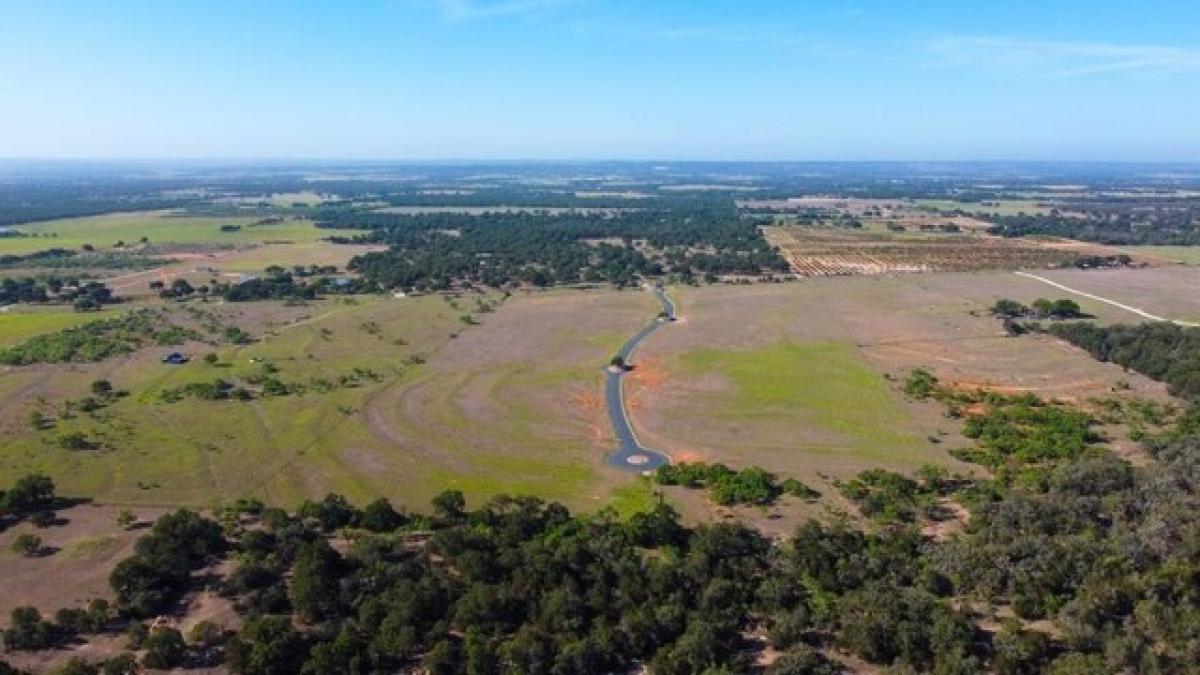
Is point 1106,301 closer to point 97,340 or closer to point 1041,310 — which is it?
point 1041,310

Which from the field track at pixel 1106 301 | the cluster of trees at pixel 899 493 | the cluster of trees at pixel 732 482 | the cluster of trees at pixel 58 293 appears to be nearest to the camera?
the cluster of trees at pixel 899 493

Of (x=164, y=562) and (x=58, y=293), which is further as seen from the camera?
(x=58, y=293)

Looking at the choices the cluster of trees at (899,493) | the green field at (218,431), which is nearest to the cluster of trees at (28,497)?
the green field at (218,431)

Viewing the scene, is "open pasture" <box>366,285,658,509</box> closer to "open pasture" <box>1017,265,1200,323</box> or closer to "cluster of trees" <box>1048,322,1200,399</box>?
"cluster of trees" <box>1048,322,1200,399</box>

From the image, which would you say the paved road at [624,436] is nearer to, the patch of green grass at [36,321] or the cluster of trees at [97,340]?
the cluster of trees at [97,340]

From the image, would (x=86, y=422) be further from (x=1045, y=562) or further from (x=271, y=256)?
(x=271, y=256)

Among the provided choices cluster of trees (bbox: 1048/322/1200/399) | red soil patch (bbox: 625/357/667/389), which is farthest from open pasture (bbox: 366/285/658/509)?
cluster of trees (bbox: 1048/322/1200/399)

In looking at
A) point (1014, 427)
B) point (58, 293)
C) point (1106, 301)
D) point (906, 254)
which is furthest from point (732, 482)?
point (906, 254)
